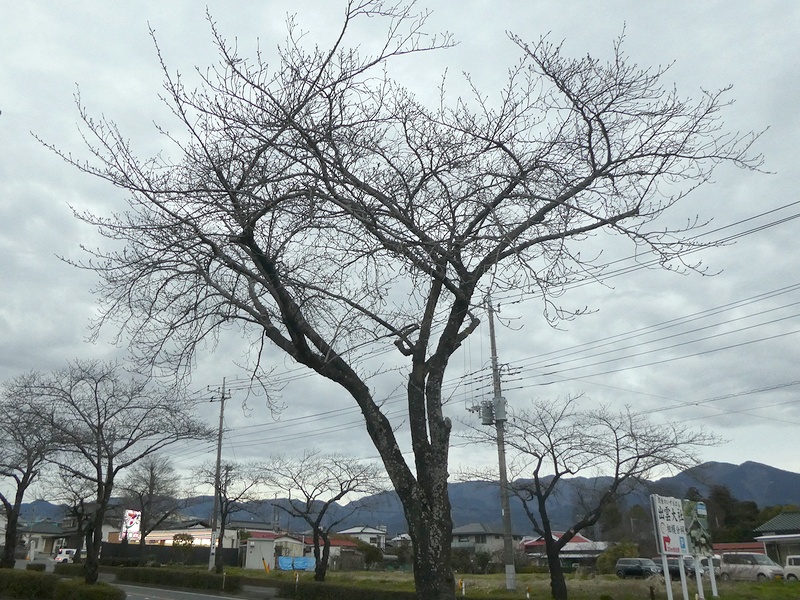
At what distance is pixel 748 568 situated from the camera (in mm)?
35656

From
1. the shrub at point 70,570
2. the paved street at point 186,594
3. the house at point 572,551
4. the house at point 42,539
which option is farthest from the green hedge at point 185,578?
the house at point 42,539

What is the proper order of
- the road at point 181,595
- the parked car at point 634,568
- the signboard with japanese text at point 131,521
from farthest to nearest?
the signboard with japanese text at point 131,521 → the parked car at point 634,568 → the road at point 181,595

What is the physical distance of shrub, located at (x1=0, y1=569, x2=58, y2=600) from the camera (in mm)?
20500

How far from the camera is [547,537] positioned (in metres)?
23.8

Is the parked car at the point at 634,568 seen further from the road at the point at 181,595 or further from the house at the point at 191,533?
the house at the point at 191,533

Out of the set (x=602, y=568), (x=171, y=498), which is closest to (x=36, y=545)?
(x=171, y=498)

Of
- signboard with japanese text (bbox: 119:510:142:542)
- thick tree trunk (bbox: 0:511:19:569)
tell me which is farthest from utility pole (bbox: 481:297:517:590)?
signboard with japanese text (bbox: 119:510:142:542)

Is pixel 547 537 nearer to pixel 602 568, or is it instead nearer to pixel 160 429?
pixel 160 429

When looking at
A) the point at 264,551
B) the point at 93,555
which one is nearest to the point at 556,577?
the point at 93,555

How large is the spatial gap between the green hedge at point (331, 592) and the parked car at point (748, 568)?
20.4 metres

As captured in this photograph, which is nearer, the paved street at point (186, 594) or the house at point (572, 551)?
the paved street at point (186, 594)

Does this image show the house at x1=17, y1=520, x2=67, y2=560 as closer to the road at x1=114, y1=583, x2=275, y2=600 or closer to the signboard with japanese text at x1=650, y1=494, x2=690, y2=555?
the road at x1=114, y1=583, x2=275, y2=600

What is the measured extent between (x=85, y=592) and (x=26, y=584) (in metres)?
5.06

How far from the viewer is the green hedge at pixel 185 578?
106 feet
